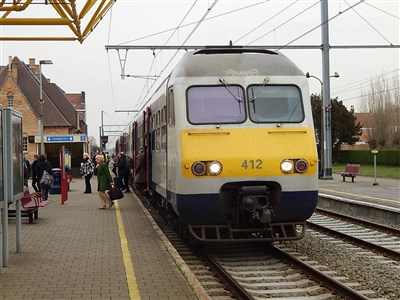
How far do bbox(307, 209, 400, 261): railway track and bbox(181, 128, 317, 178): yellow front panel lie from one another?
8.44 ft

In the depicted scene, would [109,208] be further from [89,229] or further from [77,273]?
[77,273]

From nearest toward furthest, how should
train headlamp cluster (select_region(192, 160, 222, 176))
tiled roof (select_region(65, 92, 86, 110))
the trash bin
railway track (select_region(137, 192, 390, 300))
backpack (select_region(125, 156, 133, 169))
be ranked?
1. railway track (select_region(137, 192, 390, 300))
2. train headlamp cluster (select_region(192, 160, 222, 176))
3. the trash bin
4. backpack (select_region(125, 156, 133, 169))
5. tiled roof (select_region(65, 92, 86, 110))

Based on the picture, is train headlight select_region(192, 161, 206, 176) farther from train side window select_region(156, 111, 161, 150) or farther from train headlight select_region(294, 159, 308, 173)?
train side window select_region(156, 111, 161, 150)

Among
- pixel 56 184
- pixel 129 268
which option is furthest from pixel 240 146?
pixel 56 184

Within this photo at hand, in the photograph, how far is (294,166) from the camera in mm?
9008

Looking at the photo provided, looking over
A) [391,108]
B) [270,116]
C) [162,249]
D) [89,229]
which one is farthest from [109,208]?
[391,108]

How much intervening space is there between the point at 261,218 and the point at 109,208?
8821 mm

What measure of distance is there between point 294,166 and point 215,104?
5.14 feet

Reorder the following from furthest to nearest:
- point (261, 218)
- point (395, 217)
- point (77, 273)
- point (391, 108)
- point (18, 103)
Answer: point (391, 108) → point (18, 103) → point (395, 217) → point (261, 218) → point (77, 273)

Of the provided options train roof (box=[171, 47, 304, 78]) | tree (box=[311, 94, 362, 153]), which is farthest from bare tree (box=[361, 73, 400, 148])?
train roof (box=[171, 47, 304, 78])

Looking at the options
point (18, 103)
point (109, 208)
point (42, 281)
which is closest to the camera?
point (42, 281)

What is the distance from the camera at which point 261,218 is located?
8.69 meters

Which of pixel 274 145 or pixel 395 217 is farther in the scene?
pixel 395 217

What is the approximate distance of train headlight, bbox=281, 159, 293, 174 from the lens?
893 cm
